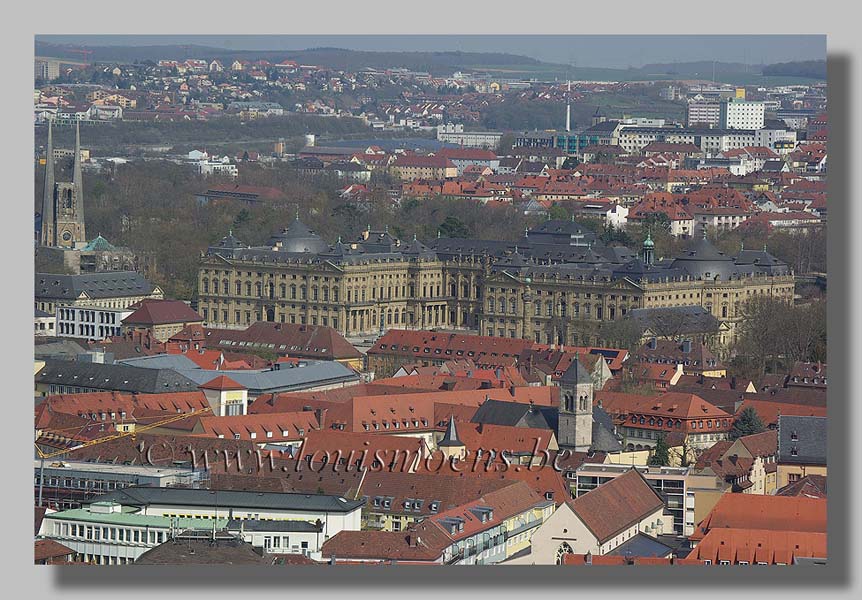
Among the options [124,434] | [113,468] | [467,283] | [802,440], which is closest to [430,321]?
[467,283]

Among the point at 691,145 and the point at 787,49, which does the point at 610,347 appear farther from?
the point at 691,145

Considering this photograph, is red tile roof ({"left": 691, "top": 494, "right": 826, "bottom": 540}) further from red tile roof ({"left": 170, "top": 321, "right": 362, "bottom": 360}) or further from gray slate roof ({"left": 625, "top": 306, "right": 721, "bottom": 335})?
gray slate roof ({"left": 625, "top": 306, "right": 721, "bottom": 335})

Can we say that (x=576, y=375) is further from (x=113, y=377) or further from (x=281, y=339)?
(x=281, y=339)

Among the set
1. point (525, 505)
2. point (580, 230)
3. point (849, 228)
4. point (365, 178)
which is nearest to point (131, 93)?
point (365, 178)

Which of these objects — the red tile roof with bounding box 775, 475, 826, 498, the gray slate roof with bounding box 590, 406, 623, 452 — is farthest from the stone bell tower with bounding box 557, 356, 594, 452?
the red tile roof with bounding box 775, 475, 826, 498

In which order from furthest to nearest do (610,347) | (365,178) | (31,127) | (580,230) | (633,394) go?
(365,178)
(580,230)
(610,347)
(633,394)
(31,127)

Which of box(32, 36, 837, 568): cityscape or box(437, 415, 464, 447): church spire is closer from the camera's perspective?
box(32, 36, 837, 568): cityscape

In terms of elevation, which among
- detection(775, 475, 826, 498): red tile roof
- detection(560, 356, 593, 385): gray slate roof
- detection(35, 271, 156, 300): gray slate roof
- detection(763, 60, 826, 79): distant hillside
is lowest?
detection(775, 475, 826, 498): red tile roof
